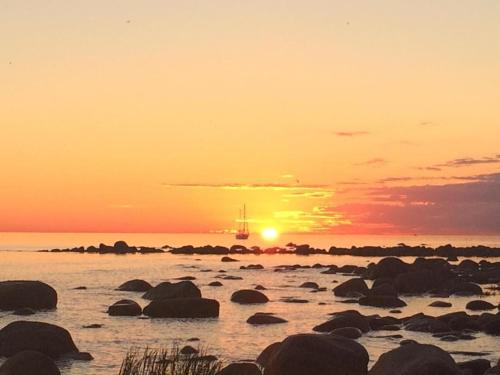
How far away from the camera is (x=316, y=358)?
19.7 m

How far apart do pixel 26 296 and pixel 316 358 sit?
26.3m

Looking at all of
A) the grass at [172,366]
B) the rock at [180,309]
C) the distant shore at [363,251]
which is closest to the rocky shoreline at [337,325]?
the rock at [180,309]

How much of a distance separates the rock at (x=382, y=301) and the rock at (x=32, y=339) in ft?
75.9

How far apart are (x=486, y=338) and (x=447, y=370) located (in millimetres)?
14746

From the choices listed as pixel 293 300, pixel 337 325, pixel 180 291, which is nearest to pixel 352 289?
Result: pixel 293 300

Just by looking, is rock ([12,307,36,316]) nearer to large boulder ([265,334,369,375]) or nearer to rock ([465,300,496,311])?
large boulder ([265,334,369,375])

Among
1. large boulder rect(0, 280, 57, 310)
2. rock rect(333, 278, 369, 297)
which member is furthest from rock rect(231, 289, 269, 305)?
large boulder rect(0, 280, 57, 310)

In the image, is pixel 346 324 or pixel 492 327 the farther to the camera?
pixel 492 327

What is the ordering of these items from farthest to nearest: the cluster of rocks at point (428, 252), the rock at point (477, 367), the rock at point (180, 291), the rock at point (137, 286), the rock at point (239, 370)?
1. the cluster of rocks at point (428, 252)
2. the rock at point (137, 286)
3. the rock at point (180, 291)
4. the rock at point (477, 367)
5. the rock at point (239, 370)

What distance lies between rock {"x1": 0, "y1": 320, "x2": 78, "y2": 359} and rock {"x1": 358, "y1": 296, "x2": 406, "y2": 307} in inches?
911

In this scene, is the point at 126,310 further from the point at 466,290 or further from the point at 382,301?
the point at 466,290

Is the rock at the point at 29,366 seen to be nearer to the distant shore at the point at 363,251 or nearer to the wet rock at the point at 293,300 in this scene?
the wet rock at the point at 293,300

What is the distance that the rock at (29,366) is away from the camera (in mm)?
18906

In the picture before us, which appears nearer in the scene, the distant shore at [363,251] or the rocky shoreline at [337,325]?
the rocky shoreline at [337,325]
